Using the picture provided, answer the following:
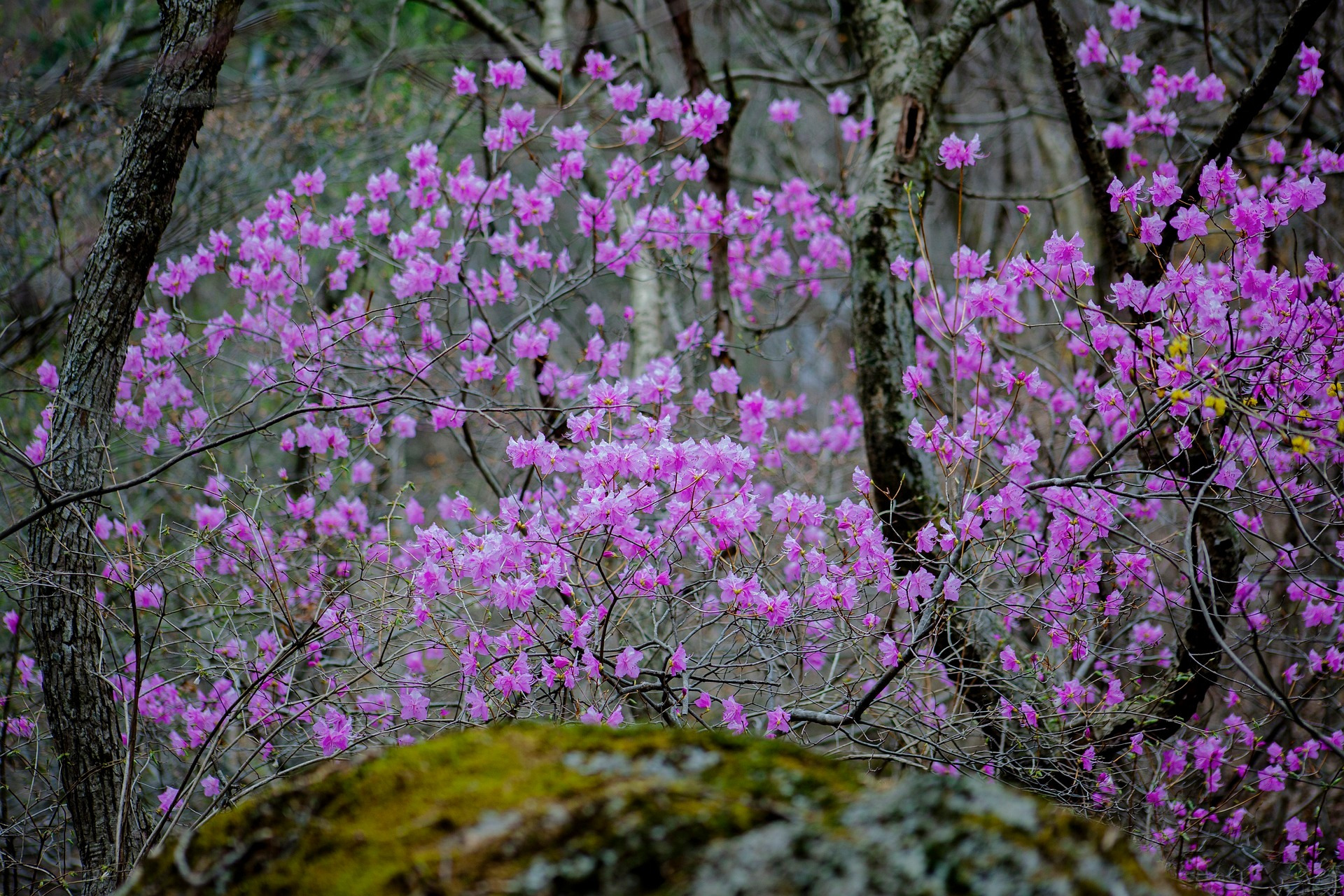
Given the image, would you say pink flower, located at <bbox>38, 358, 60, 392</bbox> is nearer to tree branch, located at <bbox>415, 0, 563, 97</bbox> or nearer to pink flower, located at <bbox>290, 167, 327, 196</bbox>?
pink flower, located at <bbox>290, 167, 327, 196</bbox>

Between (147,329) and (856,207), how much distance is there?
3300 millimetres

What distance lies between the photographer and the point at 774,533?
2.94 metres

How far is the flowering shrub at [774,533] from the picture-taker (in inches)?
109

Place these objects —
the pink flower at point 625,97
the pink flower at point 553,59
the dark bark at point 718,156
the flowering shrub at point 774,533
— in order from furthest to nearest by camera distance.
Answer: the dark bark at point 718,156 < the pink flower at point 553,59 < the pink flower at point 625,97 < the flowering shrub at point 774,533

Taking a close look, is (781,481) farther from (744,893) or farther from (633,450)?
(744,893)

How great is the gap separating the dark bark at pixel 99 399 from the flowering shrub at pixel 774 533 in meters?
0.25

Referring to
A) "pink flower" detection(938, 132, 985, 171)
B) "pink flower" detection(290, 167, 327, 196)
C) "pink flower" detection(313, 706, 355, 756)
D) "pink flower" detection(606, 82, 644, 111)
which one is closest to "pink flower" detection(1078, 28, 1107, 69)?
"pink flower" detection(938, 132, 985, 171)

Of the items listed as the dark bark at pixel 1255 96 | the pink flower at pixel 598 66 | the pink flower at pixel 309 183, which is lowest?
the dark bark at pixel 1255 96

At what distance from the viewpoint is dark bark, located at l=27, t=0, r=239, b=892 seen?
284 cm

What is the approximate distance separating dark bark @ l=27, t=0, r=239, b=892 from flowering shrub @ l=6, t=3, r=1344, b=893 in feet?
0.81

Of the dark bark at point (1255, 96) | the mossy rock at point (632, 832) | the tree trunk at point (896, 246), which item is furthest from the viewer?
the tree trunk at point (896, 246)

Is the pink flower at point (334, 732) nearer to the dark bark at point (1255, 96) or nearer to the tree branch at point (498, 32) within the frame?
the dark bark at point (1255, 96)

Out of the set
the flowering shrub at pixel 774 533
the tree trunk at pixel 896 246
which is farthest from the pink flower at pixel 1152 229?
the tree trunk at pixel 896 246

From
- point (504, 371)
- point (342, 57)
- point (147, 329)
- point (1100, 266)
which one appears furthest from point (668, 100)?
point (342, 57)
